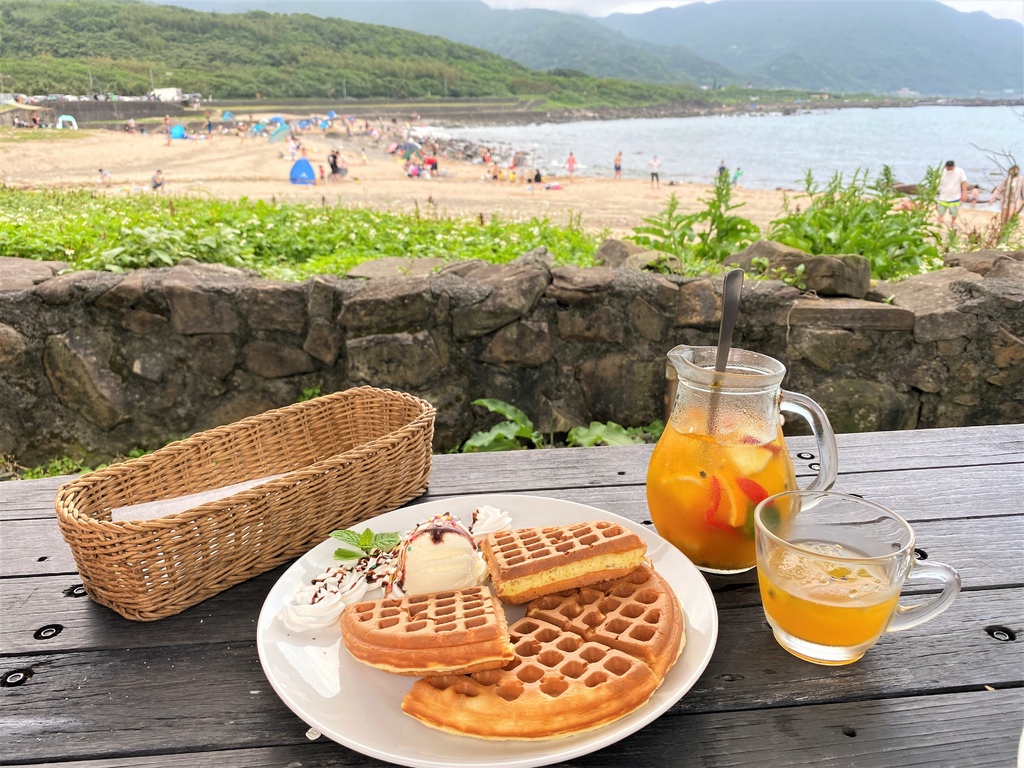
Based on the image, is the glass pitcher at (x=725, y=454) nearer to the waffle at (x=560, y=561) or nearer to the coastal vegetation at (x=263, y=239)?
the waffle at (x=560, y=561)

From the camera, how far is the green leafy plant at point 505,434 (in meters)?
2.73

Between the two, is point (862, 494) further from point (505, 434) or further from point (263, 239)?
point (263, 239)

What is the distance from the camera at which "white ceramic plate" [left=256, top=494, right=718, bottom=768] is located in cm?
73

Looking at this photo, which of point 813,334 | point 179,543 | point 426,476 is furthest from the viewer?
point 813,334

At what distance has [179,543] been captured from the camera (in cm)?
100

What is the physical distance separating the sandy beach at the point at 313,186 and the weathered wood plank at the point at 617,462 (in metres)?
8.07

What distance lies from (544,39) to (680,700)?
112296 mm

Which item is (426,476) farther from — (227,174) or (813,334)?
(227,174)

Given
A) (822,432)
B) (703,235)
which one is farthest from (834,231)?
(822,432)

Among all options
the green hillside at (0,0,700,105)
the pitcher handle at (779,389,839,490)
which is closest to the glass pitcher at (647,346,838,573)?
the pitcher handle at (779,389,839,490)

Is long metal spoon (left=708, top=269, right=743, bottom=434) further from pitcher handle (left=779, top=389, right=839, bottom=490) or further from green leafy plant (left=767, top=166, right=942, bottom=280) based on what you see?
green leafy plant (left=767, top=166, right=942, bottom=280)

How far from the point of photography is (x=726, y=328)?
1017 millimetres

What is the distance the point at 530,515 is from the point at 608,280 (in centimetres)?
220

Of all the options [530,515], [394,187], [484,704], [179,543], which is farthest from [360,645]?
[394,187]
